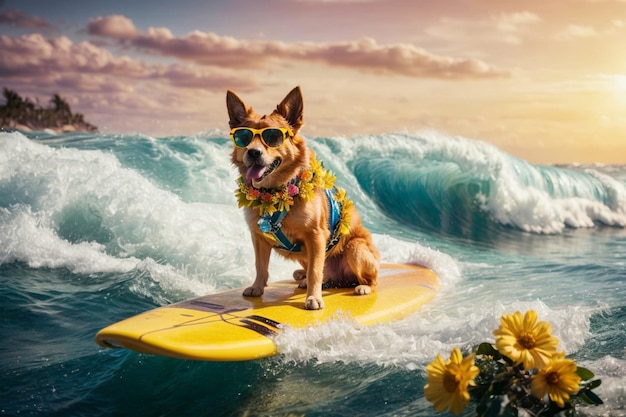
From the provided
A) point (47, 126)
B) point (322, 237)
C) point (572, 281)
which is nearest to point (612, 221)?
point (572, 281)

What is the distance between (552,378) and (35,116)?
66.7 metres

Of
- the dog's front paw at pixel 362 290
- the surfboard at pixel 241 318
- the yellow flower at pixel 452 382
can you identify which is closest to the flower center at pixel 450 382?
the yellow flower at pixel 452 382

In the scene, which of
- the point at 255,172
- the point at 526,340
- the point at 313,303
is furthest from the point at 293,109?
the point at 526,340

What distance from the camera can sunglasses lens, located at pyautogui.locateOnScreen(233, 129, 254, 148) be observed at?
396 cm

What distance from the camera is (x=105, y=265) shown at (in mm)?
6656

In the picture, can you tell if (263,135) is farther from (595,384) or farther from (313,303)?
(595,384)

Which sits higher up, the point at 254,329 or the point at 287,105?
the point at 287,105

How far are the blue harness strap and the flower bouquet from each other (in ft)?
6.70

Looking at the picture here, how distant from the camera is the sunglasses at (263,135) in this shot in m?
3.95

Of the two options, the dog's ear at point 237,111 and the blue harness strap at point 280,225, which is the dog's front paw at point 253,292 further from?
the dog's ear at point 237,111

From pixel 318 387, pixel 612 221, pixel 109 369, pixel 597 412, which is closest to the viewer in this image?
pixel 597 412

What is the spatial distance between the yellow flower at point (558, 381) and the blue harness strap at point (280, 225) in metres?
2.24

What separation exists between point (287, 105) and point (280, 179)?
1.69 feet

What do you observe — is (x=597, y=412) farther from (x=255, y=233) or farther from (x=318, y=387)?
(x=255, y=233)
